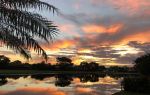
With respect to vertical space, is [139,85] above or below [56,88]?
A: above

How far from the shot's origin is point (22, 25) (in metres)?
12.0

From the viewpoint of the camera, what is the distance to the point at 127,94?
128ft

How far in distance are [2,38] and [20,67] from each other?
171754 mm

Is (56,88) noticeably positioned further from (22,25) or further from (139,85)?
(22,25)

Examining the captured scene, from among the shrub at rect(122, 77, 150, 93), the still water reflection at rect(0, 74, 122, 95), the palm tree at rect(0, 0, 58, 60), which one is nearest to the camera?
the palm tree at rect(0, 0, 58, 60)

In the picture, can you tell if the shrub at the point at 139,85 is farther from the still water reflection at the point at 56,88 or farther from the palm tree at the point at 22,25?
the palm tree at the point at 22,25

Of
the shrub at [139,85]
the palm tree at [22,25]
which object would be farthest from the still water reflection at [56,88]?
the palm tree at [22,25]

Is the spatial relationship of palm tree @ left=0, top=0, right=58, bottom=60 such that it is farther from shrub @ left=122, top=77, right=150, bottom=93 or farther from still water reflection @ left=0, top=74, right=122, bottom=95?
still water reflection @ left=0, top=74, right=122, bottom=95

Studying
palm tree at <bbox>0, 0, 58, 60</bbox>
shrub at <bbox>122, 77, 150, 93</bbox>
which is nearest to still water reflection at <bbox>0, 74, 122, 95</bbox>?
shrub at <bbox>122, 77, 150, 93</bbox>

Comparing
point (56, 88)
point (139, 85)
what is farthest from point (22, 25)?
point (56, 88)

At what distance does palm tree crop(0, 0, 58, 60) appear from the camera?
39.2 feet

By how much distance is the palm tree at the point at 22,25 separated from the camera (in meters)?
11.9

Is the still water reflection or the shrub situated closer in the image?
the shrub

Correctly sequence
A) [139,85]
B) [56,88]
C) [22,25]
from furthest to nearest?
1. [56,88]
2. [139,85]
3. [22,25]
